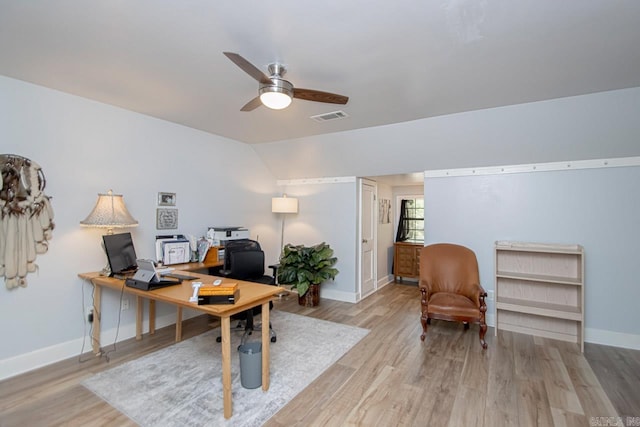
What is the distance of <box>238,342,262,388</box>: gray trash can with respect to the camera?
94.5 inches

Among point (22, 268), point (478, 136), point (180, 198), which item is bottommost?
point (22, 268)

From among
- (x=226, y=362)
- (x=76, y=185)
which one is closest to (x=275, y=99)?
(x=226, y=362)

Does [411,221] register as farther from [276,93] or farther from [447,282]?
[276,93]

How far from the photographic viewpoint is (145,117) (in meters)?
3.57

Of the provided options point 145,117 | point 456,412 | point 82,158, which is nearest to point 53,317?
point 82,158

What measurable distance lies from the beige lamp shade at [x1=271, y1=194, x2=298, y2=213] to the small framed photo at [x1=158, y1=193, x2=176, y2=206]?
5.59ft

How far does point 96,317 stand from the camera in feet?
10.1

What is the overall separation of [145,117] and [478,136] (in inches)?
157

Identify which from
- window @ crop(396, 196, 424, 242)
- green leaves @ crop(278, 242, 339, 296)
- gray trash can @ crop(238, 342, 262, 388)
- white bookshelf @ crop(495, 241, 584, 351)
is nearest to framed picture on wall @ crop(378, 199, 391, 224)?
window @ crop(396, 196, 424, 242)

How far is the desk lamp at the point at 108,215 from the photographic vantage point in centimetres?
289

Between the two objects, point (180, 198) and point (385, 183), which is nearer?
point (180, 198)

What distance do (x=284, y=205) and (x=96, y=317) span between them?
291 cm

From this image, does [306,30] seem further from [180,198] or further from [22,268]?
[22,268]

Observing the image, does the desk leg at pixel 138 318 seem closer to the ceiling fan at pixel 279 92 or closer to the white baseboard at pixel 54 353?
the white baseboard at pixel 54 353
